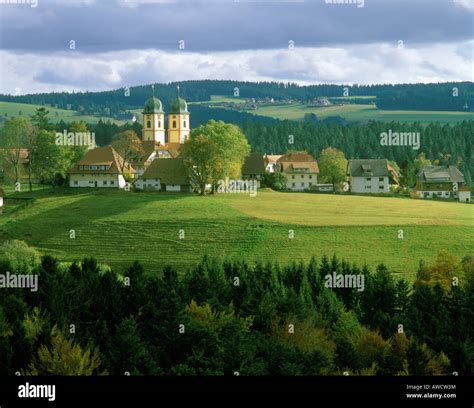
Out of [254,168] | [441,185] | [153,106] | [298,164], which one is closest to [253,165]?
[254,168]

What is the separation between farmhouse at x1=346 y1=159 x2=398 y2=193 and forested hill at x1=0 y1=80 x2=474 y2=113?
9.55m

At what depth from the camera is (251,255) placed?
150ft

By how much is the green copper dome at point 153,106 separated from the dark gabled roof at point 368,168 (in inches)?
548

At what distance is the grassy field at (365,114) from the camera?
8350 centimetres

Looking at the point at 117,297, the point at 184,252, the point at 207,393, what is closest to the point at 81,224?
the point at 184,252

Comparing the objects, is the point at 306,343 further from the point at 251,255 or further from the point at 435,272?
the point at 251,255

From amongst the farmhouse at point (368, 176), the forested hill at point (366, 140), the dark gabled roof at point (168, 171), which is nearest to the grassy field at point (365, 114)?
the forested hill at point (366, 140)

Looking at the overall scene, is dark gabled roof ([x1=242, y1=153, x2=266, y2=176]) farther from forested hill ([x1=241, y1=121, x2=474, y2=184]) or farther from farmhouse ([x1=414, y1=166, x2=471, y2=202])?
forested hill ([x1=241, y1=121, x2=474, y2=184])

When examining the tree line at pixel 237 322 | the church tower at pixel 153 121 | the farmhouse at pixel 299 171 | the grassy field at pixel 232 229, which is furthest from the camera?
the church tower at pixel 153 121

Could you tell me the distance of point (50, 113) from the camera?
81.6 metres

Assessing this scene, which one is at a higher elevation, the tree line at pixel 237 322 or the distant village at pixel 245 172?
the distant village at pixel 245 172

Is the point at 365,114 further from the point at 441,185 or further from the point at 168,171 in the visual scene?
the point at 168,171

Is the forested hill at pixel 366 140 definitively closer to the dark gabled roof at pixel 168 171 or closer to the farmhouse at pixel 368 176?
the farmhouse at pixel 368 176

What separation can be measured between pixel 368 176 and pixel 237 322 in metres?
28.7
